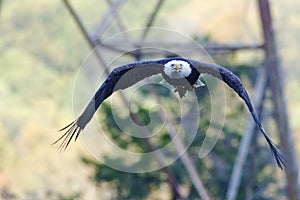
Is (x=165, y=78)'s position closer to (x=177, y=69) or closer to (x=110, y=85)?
(x=177, y=69)

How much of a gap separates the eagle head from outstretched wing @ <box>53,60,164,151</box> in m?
0.09

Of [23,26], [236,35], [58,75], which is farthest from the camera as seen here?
[23,26]

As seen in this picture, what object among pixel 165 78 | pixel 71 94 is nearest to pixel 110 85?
pixel 165 78

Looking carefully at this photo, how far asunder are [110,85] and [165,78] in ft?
1.26

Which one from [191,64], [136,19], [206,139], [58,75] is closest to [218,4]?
[136,19]

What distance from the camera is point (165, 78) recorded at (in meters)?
3.64

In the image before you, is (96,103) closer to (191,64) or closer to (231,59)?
(191,64)

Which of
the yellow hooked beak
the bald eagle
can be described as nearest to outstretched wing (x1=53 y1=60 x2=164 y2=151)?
the bald eagle

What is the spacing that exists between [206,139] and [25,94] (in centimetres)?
1117

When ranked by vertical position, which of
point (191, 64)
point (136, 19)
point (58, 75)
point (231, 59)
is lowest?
point (58, 75)

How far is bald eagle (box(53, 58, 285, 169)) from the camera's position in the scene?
10.6 ft

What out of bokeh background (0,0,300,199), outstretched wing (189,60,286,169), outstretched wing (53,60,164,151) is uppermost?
outstretched wing (53,60,164,151)

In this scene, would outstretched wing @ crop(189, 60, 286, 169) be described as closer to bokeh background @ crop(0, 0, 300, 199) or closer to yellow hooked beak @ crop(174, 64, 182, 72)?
yellow hooked beak @ crop(174, 64, 182, 72)

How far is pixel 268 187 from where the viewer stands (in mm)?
9781
